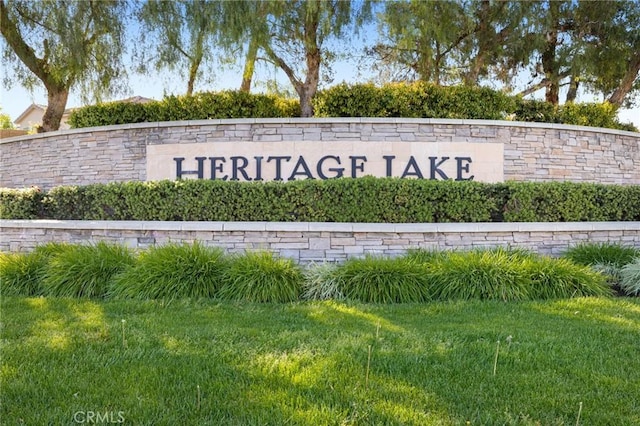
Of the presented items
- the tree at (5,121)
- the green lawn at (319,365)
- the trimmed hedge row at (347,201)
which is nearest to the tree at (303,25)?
the trimmed hedge row at (347,201)

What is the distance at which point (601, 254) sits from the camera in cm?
639

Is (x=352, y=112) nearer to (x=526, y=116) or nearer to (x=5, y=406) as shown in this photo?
(x=526, y=116)

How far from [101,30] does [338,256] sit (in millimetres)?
8055

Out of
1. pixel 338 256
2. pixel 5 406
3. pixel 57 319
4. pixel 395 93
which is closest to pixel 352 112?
pixel 395 93

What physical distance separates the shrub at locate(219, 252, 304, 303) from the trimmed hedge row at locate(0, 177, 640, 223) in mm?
1211

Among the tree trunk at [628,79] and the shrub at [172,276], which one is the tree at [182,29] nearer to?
the shrub at [172,276]

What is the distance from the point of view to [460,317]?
4391 millimetres

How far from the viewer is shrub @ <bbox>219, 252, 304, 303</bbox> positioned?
508cm

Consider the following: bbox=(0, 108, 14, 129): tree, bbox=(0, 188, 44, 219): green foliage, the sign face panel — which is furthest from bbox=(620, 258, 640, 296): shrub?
bbox=(0, 108, 14, 129): tree

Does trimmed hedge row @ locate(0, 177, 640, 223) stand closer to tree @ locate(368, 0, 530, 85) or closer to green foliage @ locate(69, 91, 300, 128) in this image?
green foliage @ locate(69, 91, 300, 128)

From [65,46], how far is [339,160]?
6728 millimetres

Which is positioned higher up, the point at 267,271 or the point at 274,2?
the point at 274,2

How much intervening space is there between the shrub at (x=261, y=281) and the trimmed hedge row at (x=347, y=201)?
1211 millimetres

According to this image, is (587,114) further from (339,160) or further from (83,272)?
(83,272)
